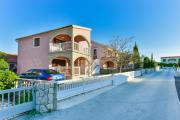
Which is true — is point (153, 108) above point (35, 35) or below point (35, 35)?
below

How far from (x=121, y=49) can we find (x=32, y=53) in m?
14.4

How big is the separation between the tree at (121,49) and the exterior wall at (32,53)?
37.2 ft

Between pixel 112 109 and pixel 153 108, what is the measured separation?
1825 mm

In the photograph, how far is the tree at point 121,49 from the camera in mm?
25672

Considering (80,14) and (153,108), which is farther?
(80,14)

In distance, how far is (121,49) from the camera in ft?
86.0

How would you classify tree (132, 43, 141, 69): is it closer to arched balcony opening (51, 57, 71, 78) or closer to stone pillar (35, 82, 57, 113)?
arched balcony opening (51, 57, 71, 78)

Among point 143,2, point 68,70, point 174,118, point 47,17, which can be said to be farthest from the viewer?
point 47,17

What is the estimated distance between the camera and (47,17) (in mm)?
22656

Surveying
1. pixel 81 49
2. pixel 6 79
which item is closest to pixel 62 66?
pixel 81 49

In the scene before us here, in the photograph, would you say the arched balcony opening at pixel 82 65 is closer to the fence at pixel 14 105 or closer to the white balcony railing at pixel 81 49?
the white balcony railing at pixel 81 49

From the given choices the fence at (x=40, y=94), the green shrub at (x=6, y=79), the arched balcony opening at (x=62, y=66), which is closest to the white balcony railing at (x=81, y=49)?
the arched balcony opening at (x=62, y=66)

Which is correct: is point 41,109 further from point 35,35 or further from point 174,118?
point 35,35

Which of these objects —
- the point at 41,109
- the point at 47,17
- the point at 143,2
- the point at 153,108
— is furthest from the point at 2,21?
the point at 153,108
